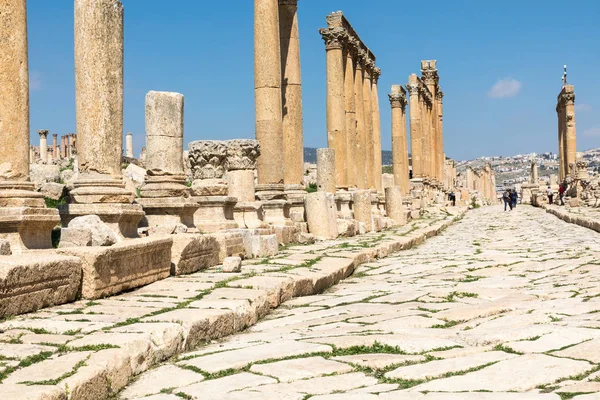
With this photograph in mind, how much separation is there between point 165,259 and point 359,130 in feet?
65.5

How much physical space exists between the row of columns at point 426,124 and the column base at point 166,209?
92.9ft

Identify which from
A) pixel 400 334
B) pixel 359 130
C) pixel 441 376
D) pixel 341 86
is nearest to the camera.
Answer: pixel 441 376

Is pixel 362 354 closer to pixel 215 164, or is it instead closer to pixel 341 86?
pixel 215 164

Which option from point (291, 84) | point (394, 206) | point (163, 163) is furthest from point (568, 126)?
point (163, 163)

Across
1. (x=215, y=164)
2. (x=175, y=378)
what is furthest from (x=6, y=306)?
(x=215, y=164)

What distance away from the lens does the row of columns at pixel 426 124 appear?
38.8 meters

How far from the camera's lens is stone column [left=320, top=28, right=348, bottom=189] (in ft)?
76.3

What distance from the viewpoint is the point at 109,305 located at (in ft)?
21.1

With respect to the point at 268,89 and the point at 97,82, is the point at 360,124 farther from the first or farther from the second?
the point at 97,82

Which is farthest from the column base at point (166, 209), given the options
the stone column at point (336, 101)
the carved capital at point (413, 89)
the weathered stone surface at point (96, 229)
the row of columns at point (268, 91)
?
the carved capital at point (413, 89)

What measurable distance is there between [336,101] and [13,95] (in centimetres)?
1582

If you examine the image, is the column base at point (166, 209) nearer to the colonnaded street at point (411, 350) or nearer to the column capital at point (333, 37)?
the colonnaded street at point (411, 350)

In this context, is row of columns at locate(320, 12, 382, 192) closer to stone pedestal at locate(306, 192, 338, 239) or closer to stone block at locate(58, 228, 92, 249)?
stone pedestal at locate(306, 192, 338, 239)

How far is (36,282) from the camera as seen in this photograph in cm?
599
